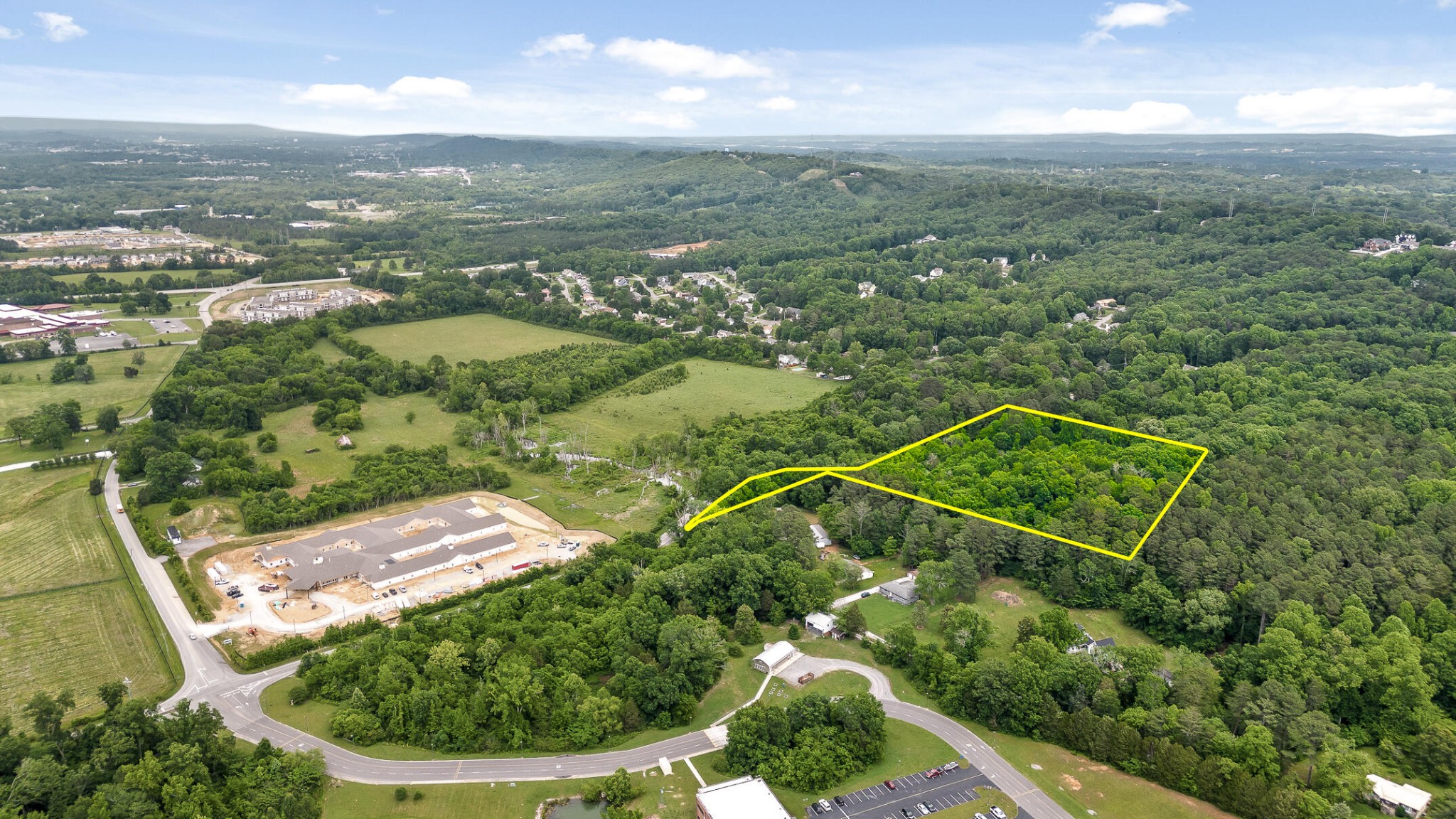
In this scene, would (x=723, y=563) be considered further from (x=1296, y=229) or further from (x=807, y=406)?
(x=1296, y=229)

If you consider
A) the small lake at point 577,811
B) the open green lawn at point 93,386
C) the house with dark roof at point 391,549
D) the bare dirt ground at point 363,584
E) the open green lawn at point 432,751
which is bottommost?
the small lake at point 577,811

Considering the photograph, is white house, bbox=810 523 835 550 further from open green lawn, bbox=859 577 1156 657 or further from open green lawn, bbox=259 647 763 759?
open green lawn, bbox=259 647 763 759

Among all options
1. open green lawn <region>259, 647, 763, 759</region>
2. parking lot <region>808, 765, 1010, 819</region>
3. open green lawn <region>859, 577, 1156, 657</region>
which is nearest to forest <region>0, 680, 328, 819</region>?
open green lawn <region>259, 647, 763, 759</region>

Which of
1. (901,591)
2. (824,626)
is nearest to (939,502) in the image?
(901,591)

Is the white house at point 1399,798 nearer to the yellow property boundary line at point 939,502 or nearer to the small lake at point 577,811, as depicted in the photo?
the yellow property boundary line at point 939,502

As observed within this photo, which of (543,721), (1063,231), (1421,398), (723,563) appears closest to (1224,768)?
(723,563)

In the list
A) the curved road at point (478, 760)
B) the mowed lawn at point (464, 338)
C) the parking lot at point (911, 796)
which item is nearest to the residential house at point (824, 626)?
the curved road at point (478, 760)
